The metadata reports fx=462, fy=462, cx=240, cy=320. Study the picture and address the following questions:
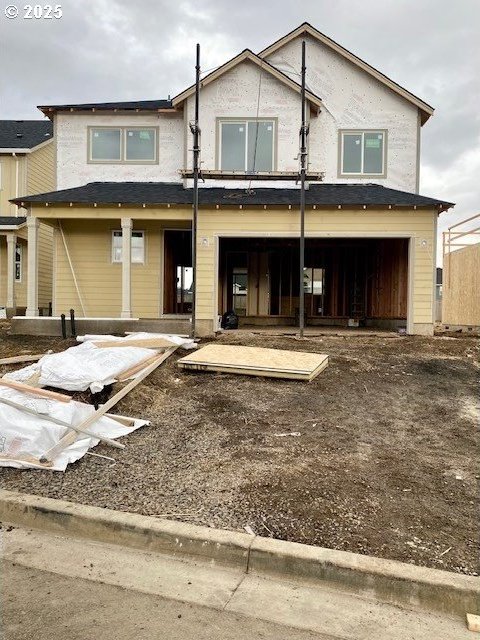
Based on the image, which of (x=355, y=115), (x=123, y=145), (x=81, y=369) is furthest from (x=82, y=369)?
(x=355, y=115)

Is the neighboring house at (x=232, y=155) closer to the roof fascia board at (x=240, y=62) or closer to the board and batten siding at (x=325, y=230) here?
the roof fascia board at (x=240, y=62)

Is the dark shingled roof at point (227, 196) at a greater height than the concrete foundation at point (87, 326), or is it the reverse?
the dark shingled roof at point (227, 196)

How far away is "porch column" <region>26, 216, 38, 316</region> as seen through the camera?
37.8 feet

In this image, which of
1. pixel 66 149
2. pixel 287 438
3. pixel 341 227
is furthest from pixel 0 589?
pixel 66 149

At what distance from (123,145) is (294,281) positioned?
6.74m

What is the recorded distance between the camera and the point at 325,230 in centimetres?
1159

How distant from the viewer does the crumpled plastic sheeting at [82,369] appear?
561cm

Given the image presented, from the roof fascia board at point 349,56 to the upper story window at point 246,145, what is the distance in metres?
2.29

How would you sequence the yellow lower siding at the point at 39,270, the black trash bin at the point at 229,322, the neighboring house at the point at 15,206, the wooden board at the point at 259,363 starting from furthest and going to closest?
the yellow lower siding at the point at 39,270
the neighboring house at the point at 15,206
the black trash bin at the point at 229,322
the wooden board at the point at 259,363

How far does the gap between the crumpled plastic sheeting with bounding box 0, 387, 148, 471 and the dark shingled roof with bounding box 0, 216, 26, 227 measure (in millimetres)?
14346

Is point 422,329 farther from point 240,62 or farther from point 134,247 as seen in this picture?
point 240,62

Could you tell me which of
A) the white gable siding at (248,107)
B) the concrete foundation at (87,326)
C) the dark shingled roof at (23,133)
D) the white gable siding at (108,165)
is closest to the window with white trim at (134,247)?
the white gable siding at (108,165)

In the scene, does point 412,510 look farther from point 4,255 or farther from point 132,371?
point 4,255

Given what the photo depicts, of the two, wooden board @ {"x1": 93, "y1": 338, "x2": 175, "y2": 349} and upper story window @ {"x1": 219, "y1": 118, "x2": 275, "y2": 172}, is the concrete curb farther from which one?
upper story window @ {"x1": 219, "y1": 118, "x2": 275, "y2": 172}
